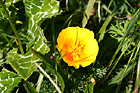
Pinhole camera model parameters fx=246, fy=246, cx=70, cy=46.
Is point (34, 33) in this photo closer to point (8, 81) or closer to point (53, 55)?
point (53, 55)

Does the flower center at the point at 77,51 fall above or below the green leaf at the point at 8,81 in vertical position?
above

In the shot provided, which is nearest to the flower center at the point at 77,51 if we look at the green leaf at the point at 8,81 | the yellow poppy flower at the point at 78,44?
the yellow poppy flower at the point at 78,44

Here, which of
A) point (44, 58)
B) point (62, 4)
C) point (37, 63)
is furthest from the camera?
point (62, 4)

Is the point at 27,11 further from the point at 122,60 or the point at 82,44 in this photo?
the point at 122,60

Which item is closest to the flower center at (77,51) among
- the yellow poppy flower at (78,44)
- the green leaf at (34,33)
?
the yellow poppy flower at (78,44)

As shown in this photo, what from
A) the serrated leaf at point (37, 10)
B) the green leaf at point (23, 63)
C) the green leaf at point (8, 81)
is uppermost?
the serrated leaf at point (37, 10)

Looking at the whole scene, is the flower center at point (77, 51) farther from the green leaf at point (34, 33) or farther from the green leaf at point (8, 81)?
the green leaf at point (8, 81)

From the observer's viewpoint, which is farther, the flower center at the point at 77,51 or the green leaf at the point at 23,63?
the flower center at the point at 77,51

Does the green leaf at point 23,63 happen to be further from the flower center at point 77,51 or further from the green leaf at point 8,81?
the flower center at point 77,51

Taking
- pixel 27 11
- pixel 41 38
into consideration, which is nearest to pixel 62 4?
pixel 27 11
